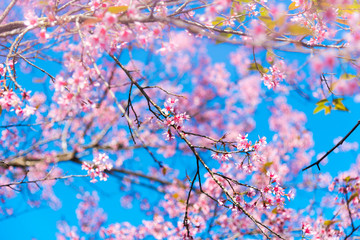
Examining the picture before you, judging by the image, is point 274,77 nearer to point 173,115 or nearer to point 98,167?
point 173,115

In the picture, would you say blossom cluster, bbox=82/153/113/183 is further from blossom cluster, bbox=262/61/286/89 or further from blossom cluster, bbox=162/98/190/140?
blossom cluster, bbox=262/61/286/89

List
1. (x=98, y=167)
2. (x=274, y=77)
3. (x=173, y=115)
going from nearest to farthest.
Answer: (x=173, y=115)
(x=274, y=77)
(x=98, y=167)

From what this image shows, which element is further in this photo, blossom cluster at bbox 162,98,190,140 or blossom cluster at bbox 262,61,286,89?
blossom cluster at bbox 262,61,286,89

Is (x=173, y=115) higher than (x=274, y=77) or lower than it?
lower

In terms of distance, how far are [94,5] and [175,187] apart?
6449 millimetres

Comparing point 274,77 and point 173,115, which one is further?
point 274,77

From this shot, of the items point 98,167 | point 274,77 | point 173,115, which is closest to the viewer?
point 173,115

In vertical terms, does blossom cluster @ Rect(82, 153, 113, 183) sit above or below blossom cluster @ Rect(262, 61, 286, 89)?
below

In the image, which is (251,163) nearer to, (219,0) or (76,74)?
(219,0)

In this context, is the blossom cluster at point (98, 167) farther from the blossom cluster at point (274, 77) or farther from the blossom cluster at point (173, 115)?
the blossom cluster at point (274, 77)

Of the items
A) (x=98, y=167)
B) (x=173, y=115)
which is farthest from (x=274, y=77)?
(x=98, y=167)

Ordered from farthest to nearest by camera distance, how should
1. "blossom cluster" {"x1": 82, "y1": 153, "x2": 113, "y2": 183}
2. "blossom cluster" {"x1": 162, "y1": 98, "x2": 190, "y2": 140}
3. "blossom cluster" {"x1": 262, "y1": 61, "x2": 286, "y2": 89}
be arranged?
"blossom cluster" {"x1": 82, "y1": 153, "x2": 113, "y2": 183}, "blossom cluster" {"x1": 262, "y1": 61, "x2": 286, "y2": 89}, "blossom cluster" {"x1": 162, "y1": 98, "x2": 190, "y2": 140}

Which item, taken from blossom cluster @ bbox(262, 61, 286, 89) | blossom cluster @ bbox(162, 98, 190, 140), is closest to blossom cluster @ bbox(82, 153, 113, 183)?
blossom cluster @ bbox(162, 98, 190, 140)

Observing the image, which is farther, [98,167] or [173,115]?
[98,167]
